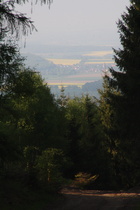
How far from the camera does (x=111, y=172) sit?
37.8m

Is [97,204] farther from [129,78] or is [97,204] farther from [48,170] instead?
[129,78]

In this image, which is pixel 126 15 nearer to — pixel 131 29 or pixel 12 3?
pixel 131 29

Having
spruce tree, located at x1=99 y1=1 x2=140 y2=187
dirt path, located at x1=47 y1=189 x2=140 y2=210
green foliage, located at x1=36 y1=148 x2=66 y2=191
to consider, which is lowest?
dirt path, located at x1=47 y1=189 x2=140 y2=210

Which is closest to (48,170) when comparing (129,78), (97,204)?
(97,204)

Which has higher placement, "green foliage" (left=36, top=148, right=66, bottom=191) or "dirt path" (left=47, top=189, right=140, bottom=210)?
"green foliage" (left=36, top=148, right=66, bottom=191)

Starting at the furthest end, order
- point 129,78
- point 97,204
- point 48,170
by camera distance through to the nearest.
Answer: point 48,170 < point 129,78 < point 97,204

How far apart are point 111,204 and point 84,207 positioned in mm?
1398

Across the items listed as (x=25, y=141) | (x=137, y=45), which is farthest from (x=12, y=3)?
(x=25, y=141)

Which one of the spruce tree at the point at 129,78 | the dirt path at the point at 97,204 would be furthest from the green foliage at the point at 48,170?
the spruce tree at the point at 129,78

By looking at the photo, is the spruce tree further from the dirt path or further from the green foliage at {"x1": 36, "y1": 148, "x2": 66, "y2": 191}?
the green foliage at {"x1": 36, "y1": 148, "x2": 66, "y2": 191}

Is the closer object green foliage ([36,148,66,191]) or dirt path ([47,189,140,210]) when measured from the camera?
dirt path ([47,189,140,210])

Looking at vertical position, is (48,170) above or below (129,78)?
below

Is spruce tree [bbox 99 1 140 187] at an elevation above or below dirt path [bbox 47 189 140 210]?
above

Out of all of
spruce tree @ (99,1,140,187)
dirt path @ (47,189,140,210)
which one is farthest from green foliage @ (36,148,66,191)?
spruce tree @ (99,1,140,187)
